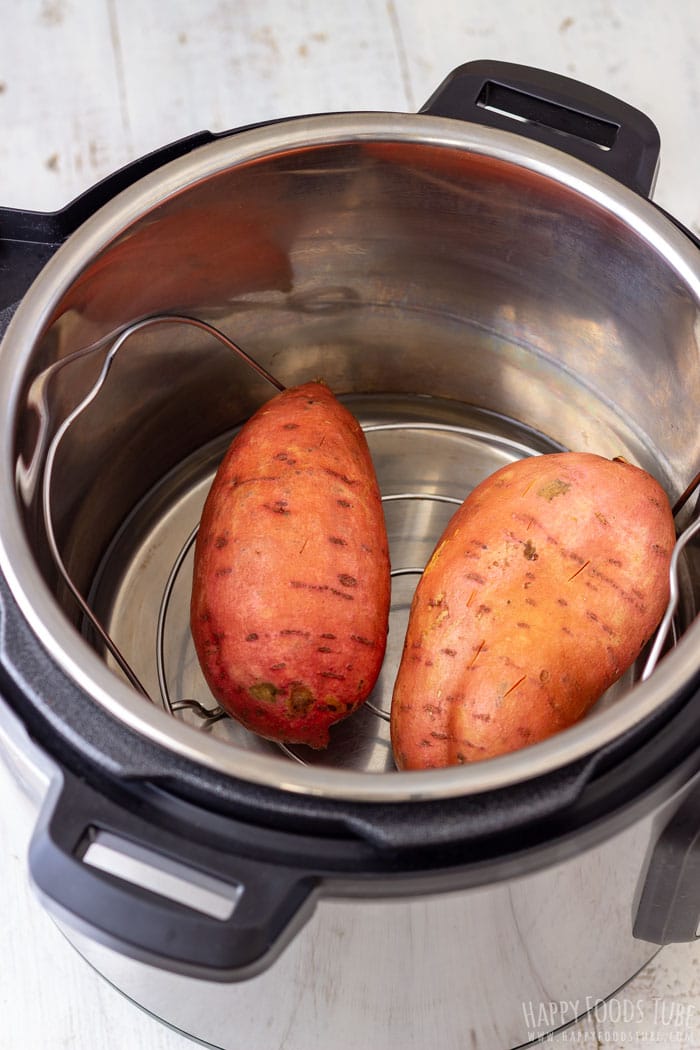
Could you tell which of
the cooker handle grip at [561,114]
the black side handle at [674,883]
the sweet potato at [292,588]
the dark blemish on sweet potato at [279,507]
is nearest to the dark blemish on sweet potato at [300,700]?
the sweet potato at [292,588]

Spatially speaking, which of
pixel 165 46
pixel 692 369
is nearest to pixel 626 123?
pixel 692 369

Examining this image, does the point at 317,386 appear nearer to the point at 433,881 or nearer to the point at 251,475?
the point at 251,475

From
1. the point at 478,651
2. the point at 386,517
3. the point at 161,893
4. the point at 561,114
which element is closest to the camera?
the point at 161,893

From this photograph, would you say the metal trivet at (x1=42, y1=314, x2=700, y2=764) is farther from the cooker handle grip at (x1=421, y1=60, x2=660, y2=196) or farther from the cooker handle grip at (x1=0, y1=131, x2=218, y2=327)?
the cooker handle grip at (x1=421, y1=60, x2=660, y2=196)

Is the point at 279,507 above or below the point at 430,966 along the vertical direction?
above

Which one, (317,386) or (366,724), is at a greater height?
(317,386)

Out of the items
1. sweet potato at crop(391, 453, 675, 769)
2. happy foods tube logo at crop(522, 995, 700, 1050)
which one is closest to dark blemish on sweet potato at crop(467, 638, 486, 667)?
sweet potato at crop(391, 453, 675, 769)

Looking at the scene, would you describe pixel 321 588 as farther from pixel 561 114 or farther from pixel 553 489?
pixel 561 114

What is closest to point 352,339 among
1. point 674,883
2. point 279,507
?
point 279,507
